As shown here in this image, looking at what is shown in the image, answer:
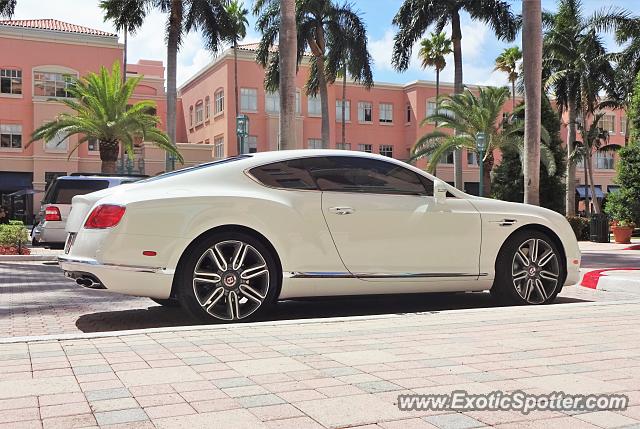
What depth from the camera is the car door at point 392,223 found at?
615 centimetres

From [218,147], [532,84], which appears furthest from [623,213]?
[218,147]

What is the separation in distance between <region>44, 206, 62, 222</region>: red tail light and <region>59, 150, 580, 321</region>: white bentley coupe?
967 cm

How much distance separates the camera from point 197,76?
175ft

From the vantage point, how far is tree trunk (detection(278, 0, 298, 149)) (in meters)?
17.1

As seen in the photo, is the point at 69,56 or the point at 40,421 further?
the point at 69,56

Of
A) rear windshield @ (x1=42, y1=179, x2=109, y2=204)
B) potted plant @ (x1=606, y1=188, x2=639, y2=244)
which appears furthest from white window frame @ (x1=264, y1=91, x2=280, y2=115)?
rear windshield @ (x1=42, y1=179, x2=109, y2=204)

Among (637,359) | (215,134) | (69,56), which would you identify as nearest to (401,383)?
(637,359)

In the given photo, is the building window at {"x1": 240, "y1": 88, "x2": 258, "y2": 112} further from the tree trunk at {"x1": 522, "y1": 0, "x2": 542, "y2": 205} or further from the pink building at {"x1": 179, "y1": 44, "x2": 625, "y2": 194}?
the tree trunk at {"x1": 522, "y1": 0, "x2": 542, "y2": 205}

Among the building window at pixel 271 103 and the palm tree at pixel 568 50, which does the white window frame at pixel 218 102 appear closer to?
the building window at pixel 271 103

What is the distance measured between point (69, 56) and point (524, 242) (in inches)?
1616

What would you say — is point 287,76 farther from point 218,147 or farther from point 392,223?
point 218,147

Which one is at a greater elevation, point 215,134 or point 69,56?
point 69,56

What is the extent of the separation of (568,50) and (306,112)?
1919 centimetres

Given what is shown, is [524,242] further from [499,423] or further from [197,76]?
[197,76]
